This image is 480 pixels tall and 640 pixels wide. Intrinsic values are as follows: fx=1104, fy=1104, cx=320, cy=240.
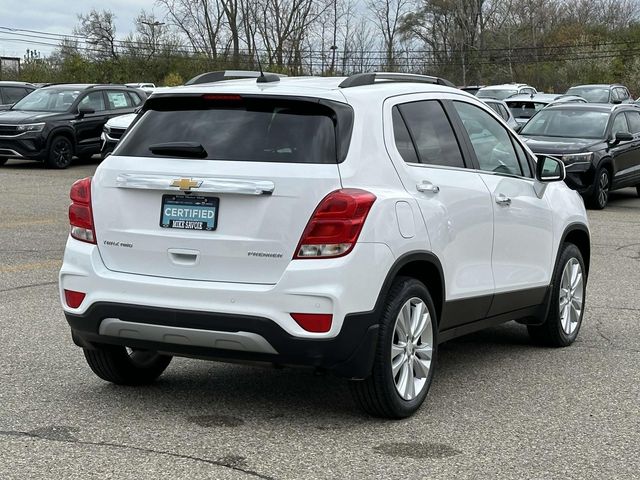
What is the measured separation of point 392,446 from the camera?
5.11 m

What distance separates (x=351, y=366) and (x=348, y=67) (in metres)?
70.3

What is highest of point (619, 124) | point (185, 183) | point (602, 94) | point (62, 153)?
A: point (185, 183)

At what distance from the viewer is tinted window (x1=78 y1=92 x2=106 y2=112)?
2430 centimetres

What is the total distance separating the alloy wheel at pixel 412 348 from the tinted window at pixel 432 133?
2.76 ft

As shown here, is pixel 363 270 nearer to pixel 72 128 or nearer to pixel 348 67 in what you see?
pixel 72 128

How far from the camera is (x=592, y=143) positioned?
59.7 feet

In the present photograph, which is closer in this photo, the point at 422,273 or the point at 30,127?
the point at 422,273

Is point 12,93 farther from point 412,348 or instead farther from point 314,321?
point 314,321

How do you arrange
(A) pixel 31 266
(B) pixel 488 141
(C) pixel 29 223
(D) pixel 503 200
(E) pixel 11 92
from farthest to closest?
(E) pixel 11 92 < (C) pixel 29 223 < (A) pixel 31 266 < (B) pixel 488 141 < (D) pixel 503 200

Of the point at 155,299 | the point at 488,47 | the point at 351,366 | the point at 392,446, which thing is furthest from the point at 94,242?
the point at 488,47

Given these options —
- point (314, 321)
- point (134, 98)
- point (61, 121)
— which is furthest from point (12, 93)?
point (314, 321)

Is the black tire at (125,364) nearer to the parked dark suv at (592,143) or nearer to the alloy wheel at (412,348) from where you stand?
the alloy wheel at (412,348)

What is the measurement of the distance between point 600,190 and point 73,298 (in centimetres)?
1392

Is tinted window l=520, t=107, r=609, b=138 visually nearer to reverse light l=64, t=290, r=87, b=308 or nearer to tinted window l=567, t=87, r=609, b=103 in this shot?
reverse light l=64, t=290, r=87, b=308
